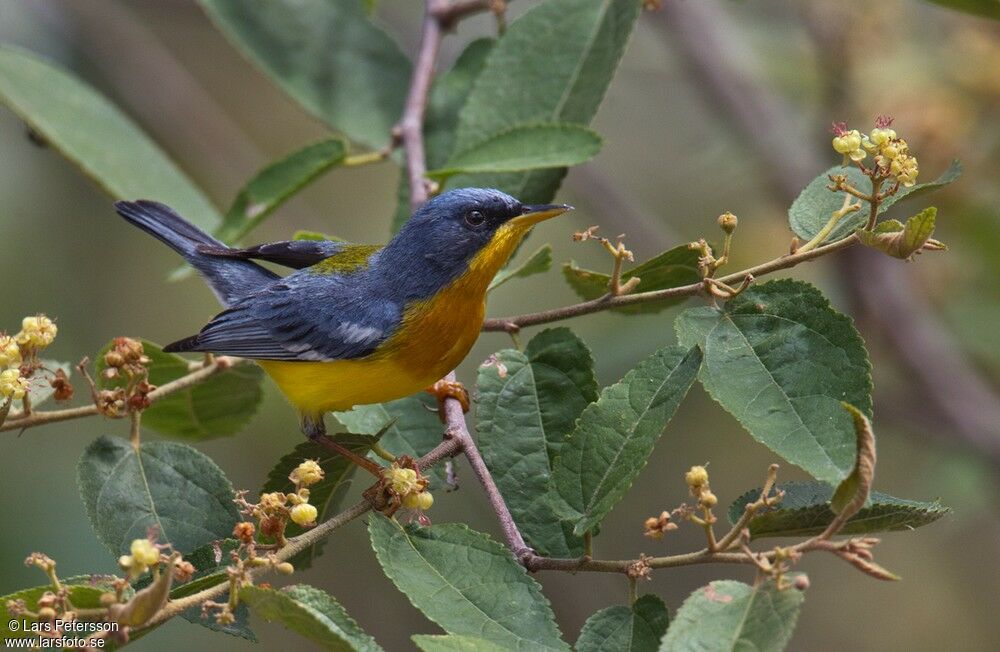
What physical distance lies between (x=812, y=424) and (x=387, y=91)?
2.78 meters

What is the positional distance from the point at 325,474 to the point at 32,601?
800mm

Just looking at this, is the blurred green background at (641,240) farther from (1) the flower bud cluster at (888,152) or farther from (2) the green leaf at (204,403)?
(1) the flower bud cluster at (888,152)

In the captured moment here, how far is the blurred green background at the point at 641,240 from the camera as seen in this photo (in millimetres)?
5324

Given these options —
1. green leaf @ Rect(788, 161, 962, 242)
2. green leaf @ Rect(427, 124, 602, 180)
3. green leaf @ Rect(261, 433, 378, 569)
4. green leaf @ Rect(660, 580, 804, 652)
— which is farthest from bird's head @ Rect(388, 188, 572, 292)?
green leaf @ Rect(660, 580, 804, 652)

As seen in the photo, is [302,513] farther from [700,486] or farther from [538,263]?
[538,263]

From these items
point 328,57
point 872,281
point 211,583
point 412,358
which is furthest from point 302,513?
point 872,281

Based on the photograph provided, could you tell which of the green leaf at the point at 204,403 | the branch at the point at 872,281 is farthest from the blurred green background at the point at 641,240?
the green leaf at the point at 204,403

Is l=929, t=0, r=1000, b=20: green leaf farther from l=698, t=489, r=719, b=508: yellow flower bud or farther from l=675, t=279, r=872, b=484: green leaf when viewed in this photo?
l=698, t=489, r=719, b=508: yellow flower bud

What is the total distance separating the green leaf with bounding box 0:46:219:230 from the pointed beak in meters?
1.46

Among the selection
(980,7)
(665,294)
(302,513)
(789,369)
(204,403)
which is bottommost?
(204,403)

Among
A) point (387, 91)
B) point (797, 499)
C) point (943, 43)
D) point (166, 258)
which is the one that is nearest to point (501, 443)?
point (797, 499)

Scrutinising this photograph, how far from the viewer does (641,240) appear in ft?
19.6

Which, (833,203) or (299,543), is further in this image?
(833,203)

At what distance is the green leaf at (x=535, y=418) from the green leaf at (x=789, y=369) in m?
0.49
